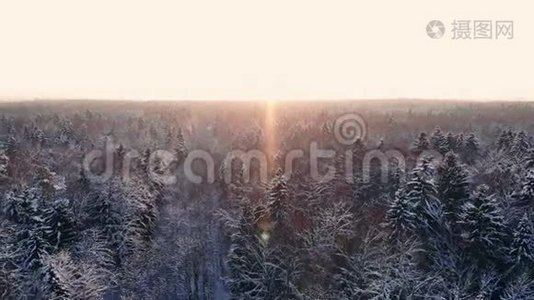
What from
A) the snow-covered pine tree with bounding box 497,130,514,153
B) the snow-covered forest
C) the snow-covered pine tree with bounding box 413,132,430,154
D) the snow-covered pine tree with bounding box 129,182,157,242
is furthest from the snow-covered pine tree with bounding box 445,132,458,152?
the snow-covered pine tree with bounding box 129,182,157,242

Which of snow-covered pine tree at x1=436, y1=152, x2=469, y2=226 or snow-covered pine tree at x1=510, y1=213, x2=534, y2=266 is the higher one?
snow-covered pine tree at x1=436, y1=152, x2=469, y2=226

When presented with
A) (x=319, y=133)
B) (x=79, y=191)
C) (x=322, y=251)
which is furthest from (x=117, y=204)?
(x=319, y=133)

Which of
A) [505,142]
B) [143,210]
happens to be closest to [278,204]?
[143,210]

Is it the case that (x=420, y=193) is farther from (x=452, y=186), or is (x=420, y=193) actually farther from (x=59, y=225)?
(x=59, y=225)

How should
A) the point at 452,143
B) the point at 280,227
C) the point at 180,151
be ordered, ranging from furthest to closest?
the point at 180,151
the point at 452,143
the point at 280,227

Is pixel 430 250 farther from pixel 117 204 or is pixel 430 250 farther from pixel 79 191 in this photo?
pixel 79 191

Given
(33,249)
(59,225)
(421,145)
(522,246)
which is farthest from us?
(421,145)

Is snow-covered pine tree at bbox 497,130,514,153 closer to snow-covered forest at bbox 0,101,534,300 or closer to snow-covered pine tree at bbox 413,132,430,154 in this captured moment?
snow-covered forest at bbox 0,101,534,300
